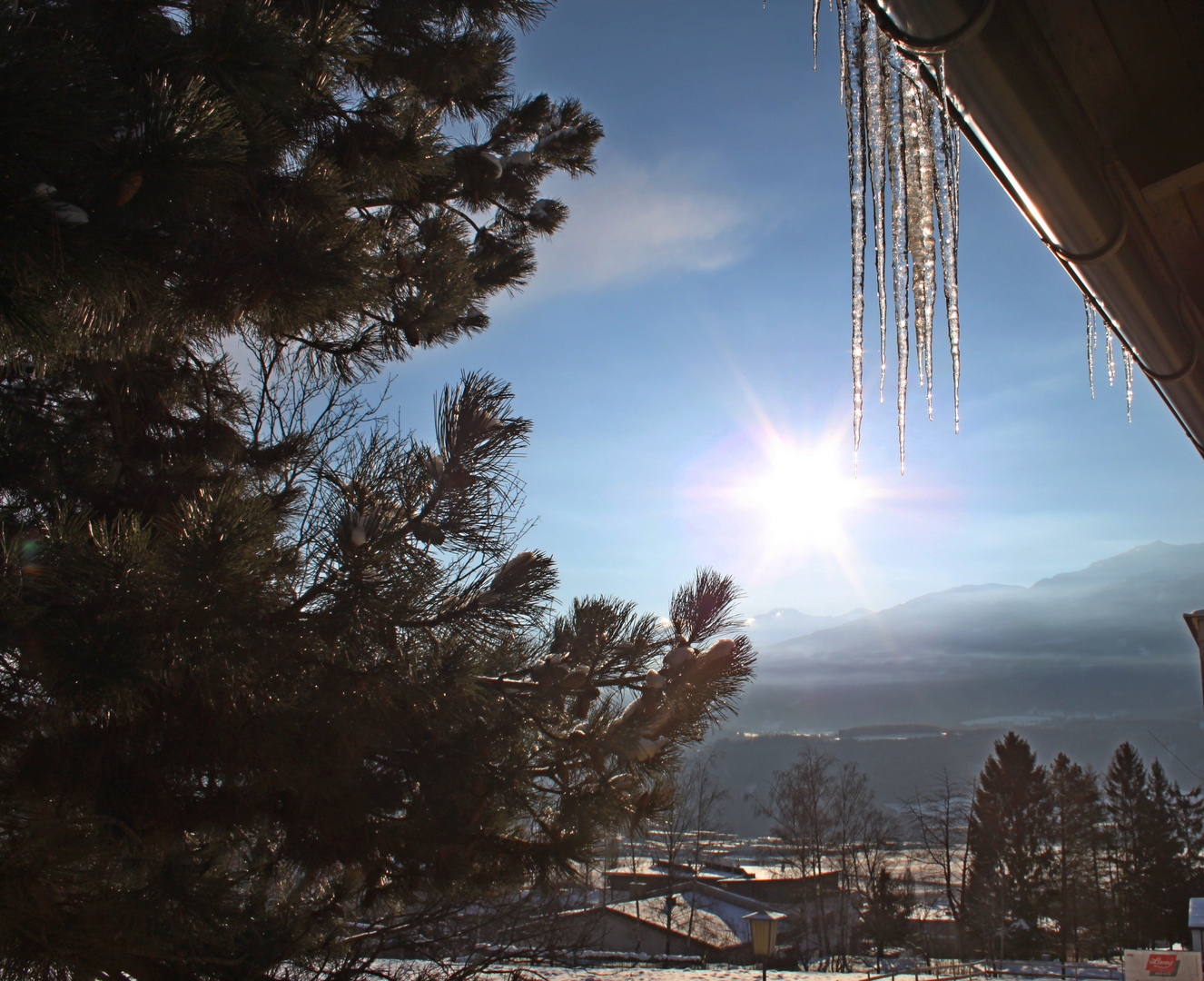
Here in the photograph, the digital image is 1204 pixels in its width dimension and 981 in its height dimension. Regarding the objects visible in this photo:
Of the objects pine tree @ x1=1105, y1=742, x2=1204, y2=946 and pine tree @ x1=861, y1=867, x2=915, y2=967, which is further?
pine tree @ x1=861, y1=867, x2=915, y2=967

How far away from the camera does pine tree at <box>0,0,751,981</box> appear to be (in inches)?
66.9

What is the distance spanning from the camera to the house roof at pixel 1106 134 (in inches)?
41.8

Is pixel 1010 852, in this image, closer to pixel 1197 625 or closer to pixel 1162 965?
pixel 1162 965

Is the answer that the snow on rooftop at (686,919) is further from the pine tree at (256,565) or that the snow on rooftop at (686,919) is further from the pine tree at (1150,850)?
the pine tree at (256,565)

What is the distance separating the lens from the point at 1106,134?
169 cm

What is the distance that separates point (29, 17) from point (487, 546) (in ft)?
6.17

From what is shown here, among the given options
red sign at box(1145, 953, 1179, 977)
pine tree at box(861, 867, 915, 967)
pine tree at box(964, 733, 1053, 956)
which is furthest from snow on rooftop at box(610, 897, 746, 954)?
red sign at box(1145, 953, 1179, 977)

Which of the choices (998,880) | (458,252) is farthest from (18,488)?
(998,880)

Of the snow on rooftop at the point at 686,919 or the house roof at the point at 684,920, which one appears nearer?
the house roof at the point at 684,920

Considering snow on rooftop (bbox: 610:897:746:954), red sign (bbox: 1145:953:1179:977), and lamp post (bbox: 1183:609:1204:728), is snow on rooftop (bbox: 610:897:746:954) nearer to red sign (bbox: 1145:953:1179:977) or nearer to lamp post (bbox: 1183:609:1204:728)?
red sign (bbox: 1145:953:1179:977)

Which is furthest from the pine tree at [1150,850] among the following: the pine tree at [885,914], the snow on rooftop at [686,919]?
the snow on rooftop at [686,919]

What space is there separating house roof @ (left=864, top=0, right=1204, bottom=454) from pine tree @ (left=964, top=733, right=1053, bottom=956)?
133 feet

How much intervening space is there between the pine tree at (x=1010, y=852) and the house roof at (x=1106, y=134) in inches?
1598

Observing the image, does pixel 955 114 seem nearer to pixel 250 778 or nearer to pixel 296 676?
pixel 296 676
